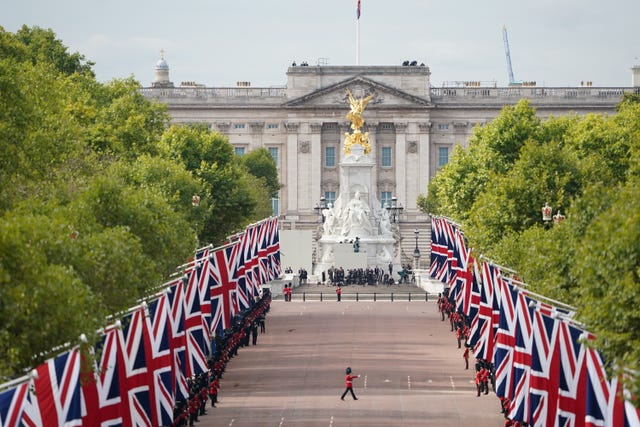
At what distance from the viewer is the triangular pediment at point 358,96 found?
187 meters

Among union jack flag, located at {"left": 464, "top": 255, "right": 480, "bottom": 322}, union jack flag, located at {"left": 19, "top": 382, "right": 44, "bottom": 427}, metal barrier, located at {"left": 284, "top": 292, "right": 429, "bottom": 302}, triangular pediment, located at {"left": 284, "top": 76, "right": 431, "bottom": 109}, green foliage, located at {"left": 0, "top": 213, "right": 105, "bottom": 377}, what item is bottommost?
metal barrier, located at {"left": 284, "top": 292, "right": 429, "bottom": 302}

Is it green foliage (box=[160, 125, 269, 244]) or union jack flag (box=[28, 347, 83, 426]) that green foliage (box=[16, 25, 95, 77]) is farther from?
union jack flag (box=[28, 347, 83, 426])

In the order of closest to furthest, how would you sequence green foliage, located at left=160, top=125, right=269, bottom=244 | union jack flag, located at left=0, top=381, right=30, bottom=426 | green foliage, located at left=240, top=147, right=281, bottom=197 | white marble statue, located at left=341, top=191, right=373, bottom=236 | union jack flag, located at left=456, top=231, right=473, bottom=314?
union jack flag, located at left=0, top=381, right=30, bottom=426
union jack flag, located at left=456, top=231, right=473, bottom=314
green foliage, located at left=160, top=125, right=269, bottom=244
white marble statue, located at left=341, top=191, right=373, bottom=236
green foliage, located at left=240, top=147, right=281, bottom=197

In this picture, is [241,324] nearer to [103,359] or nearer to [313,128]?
[103,359]

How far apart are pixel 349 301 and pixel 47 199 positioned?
58.0 meters

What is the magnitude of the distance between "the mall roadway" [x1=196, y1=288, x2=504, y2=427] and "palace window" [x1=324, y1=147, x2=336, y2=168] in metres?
83.9

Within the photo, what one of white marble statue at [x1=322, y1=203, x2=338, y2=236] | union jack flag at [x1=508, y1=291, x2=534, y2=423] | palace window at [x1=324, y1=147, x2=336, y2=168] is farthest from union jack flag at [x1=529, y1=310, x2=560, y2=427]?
palace window at [x1=324, y1=147, x2=336, y2=168]

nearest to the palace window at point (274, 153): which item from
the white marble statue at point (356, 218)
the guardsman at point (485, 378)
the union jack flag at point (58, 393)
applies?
the white marble statue at point (356, 218)

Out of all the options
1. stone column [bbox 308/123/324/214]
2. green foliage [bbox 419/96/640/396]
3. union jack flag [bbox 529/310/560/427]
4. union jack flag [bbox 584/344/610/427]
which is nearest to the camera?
green foliage [bbox 419/96/640/396]

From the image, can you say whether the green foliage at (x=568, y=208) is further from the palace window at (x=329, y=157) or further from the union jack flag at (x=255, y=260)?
the palace window at (x=329, y=157)

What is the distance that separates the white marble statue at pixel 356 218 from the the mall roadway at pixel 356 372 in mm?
25868

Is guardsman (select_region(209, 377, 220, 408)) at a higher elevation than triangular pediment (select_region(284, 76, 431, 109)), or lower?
lower

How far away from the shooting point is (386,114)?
18875cm

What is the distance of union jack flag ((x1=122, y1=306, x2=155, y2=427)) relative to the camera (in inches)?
1825
